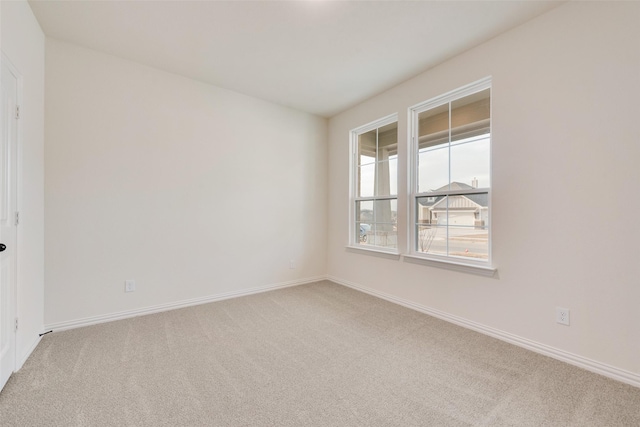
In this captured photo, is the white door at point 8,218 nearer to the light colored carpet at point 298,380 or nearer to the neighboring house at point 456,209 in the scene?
the light colored carpet at point 298,380

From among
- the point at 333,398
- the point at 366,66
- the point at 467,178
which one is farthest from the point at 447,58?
the point at 333,398

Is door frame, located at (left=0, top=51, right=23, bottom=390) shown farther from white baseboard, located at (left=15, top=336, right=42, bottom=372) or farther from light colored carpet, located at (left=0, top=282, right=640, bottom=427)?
light colored carpet, located at (left=0, top=282, right=640, bottom=427)

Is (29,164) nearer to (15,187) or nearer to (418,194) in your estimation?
(15,187)

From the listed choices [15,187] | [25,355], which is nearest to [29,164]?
[15,187]

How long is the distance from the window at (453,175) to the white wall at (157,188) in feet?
5.91

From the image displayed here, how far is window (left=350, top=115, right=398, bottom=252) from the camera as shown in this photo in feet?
11.6

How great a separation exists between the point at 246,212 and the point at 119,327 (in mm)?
1776

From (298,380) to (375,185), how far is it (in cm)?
268

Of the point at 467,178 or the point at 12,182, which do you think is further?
the point at 467,178

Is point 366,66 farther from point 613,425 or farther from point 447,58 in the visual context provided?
point 613,425

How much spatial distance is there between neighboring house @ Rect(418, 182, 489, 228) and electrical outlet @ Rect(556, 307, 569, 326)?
0.84 metres

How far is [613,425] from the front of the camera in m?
1.42

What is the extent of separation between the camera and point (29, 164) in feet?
6.84

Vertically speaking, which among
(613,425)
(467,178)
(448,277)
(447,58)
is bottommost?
(613,425)
